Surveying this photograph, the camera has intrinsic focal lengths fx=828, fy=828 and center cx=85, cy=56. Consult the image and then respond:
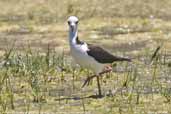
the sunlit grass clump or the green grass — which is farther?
the green grass

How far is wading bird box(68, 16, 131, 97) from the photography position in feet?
35.4

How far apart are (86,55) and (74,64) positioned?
9.62 ft

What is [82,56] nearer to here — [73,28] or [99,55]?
[99,55]

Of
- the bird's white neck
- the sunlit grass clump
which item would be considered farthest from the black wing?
the sunlit grass clump

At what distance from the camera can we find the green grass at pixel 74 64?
1062cm

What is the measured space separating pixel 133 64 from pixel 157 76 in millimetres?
1334

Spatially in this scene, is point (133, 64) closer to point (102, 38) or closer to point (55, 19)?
point (102, 38)

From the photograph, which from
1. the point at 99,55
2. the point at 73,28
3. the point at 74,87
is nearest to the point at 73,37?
the point at 73,28

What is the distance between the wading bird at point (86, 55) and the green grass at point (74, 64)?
42 centimetres

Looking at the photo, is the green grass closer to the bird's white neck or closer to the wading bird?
the wading bird

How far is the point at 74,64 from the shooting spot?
45.0 ft

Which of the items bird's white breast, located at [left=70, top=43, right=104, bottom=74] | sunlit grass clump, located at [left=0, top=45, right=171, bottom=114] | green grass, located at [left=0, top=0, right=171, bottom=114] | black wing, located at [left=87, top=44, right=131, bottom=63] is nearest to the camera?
sunlit grass clump, located at [left=0, top=45, right=171, bottom=114]

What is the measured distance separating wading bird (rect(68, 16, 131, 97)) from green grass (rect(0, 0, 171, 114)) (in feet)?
1.39

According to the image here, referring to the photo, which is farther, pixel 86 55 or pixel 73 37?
pixel 73 37
